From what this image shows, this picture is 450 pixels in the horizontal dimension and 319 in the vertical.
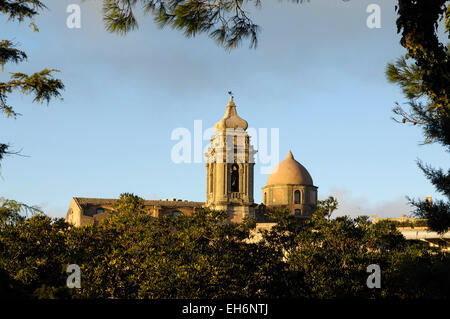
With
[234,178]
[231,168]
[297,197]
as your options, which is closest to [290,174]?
[297,197]

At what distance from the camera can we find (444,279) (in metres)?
8.91

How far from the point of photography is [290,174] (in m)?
77.7

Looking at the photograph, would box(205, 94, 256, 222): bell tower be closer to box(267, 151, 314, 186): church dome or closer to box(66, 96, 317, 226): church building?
box(66, 96, 317, 226): church building

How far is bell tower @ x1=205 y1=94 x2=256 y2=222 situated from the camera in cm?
6059

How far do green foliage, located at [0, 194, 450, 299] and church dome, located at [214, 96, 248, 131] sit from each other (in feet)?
110

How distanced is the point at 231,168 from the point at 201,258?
4235 cm

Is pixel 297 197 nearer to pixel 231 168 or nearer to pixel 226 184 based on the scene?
pixel 231 168

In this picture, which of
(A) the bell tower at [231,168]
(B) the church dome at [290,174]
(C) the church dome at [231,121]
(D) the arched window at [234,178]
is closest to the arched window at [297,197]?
(B) the church dome at [290,174]

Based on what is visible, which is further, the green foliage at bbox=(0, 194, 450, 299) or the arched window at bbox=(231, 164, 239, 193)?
the arched window at bbox=(231, 164, 239, 193)

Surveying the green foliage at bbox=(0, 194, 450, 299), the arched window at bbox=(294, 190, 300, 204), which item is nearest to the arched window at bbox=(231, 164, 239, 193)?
the arched window at bbox=(294, 190, 300, 204)

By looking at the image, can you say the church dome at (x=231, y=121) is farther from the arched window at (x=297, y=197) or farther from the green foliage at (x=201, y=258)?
the green foliage at (x=201, y=258)

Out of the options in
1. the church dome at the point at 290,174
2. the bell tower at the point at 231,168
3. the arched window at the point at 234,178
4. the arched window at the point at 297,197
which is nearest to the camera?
the bell tower at the point at 231,168

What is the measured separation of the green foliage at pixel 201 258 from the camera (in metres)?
19.0
